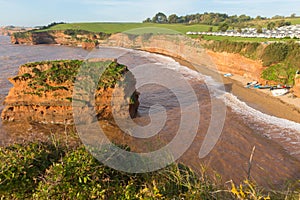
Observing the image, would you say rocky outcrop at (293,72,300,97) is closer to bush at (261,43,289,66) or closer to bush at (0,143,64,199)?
bush at (261,43,289,66)

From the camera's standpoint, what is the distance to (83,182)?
13.5 ft

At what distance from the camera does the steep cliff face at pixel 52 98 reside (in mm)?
14398

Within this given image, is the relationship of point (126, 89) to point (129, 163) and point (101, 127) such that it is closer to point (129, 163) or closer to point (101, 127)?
point (101, 127)

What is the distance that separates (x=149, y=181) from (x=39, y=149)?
8.07 ft

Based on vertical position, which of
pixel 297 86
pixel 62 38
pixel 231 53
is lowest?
pixel 297 86

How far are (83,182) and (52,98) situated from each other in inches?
452

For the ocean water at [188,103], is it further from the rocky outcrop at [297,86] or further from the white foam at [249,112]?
the rocky outcrop at [297,86]

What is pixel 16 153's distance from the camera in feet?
15.0

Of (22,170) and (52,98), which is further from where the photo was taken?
(52,98)

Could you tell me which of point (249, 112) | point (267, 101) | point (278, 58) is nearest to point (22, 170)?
point (249, 112)

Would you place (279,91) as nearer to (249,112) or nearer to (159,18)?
(249,112)

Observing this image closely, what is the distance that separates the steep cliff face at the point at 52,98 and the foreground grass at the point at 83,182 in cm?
960

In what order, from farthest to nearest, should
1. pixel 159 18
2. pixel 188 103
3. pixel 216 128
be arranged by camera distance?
pixel 159 18
pixel 188 103
pixel 216 128

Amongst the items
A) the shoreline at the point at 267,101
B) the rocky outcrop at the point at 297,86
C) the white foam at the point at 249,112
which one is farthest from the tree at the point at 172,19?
the rocky outcrop at the point at 297,86
